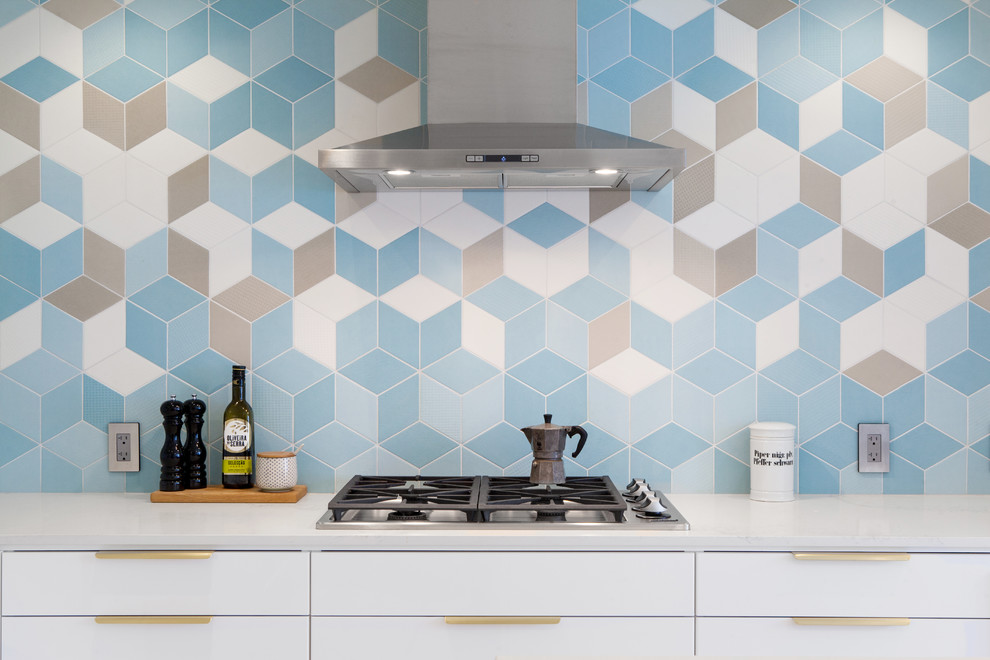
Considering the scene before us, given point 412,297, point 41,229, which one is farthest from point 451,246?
point 41,229

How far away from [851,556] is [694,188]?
1154 mm

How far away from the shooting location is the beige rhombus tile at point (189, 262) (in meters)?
2.42

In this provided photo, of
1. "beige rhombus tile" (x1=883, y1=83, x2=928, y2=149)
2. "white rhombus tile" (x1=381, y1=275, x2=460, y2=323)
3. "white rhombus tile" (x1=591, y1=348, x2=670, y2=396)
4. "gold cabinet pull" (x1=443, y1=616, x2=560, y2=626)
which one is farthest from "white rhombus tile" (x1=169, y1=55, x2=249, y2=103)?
"beige rhombus tile" (x1=883, y1=83, x2=928, y2=149)

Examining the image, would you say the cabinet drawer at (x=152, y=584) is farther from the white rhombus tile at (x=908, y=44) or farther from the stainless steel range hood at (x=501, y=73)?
the white rhombus tile at (x=908, y=44)

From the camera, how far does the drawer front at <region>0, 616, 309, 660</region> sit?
1.85 m

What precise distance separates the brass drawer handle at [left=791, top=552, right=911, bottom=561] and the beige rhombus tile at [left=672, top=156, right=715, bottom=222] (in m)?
1.06

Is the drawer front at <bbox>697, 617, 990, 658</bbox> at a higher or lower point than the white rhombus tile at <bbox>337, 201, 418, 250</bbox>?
lower

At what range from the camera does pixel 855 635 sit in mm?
1846

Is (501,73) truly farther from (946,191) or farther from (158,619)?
(158,619)

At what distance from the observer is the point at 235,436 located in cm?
229

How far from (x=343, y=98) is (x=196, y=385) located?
1.01 metres

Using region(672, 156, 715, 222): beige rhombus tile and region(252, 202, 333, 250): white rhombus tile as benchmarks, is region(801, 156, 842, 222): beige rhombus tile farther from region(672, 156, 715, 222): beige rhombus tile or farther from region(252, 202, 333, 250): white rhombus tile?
region(252, 202, 333, 250): white rhombus tile

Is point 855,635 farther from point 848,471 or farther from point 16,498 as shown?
point 16,498

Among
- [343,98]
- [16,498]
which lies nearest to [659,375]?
[343,98]
